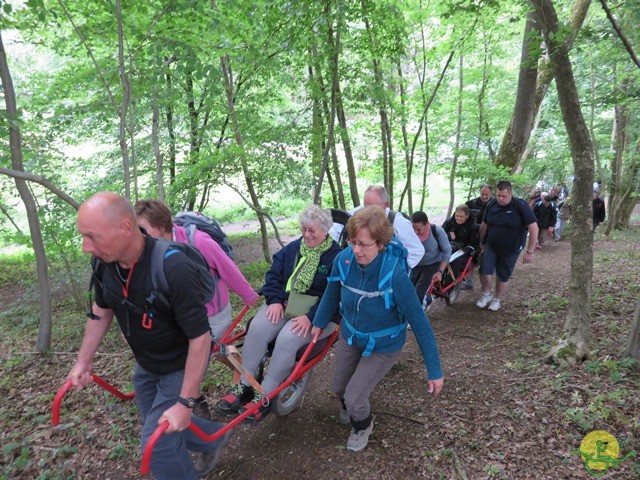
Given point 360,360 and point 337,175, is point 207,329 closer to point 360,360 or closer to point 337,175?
point 360,360

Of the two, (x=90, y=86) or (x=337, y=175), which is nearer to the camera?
→ (x=90, y=86)

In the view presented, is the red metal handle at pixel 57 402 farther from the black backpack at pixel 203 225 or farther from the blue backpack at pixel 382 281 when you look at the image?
the blue backpack at pixel 382 281

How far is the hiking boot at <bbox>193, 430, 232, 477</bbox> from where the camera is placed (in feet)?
8.54

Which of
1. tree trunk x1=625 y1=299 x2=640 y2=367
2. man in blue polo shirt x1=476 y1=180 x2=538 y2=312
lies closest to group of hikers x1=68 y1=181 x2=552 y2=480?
tree trunk x1=625 y1=299 x2=640 y2=367

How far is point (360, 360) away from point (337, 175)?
345 inches

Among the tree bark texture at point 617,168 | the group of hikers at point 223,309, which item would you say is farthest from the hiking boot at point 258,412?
the tree bark texture at point 617,168

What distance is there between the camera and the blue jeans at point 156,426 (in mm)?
2105

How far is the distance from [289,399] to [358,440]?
0.73 metres

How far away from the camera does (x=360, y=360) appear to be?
290 cm

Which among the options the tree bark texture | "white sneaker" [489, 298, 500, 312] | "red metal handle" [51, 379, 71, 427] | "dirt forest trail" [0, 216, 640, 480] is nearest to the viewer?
"red metal handle" [51, 379, 71, 427]

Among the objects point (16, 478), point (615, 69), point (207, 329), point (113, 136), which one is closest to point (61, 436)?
point (16, 478)

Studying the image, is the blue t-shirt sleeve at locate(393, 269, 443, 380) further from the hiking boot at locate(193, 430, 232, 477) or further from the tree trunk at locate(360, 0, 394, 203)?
the tree trunk at locate(360, 0, 394, 203)

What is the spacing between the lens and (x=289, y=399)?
343cm

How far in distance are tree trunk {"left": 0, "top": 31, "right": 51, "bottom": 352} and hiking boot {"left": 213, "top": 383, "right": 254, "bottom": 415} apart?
3.64m
